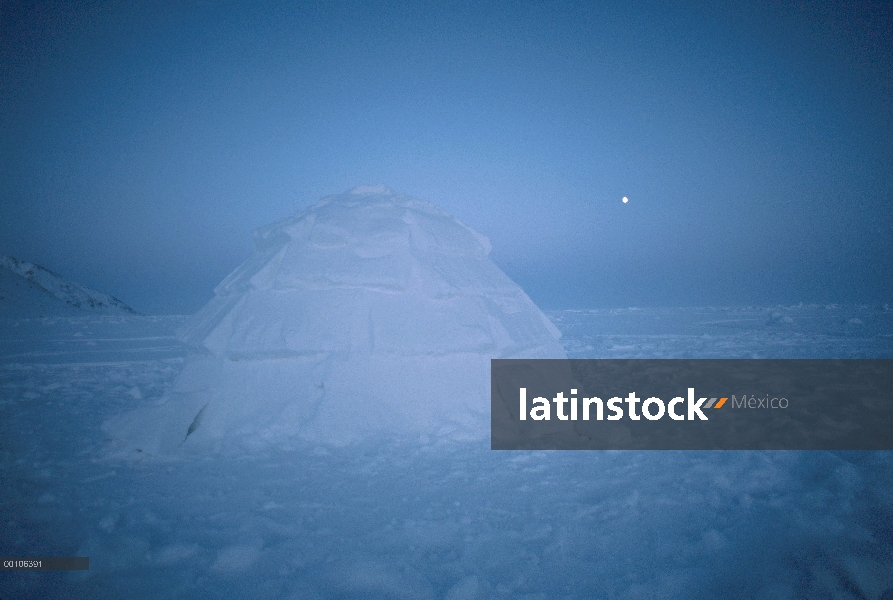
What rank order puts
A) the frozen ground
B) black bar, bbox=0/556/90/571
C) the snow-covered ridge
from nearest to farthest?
the frozen ground
black bar, bbox=0/556/90/571
the snow-covered ridge

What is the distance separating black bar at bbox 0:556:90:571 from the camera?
2.57 m

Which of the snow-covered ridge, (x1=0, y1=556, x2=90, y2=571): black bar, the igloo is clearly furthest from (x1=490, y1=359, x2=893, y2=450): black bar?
the snow-covered ridge

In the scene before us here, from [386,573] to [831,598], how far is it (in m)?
2.69

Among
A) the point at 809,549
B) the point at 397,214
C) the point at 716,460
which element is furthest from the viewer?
the point at 397,214

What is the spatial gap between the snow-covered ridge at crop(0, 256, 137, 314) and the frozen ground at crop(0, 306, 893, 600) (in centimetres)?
5859

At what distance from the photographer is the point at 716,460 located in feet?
14.3

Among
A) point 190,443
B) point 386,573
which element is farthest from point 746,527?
point 190,443

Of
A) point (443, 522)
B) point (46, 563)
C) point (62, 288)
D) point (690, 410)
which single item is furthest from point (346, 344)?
point (62, 288)

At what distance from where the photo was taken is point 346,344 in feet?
17.6

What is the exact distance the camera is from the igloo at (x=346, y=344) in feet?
16.3

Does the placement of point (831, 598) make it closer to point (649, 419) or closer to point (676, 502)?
point (676, 502)

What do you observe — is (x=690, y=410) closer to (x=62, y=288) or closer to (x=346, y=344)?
(x=346, y=344)

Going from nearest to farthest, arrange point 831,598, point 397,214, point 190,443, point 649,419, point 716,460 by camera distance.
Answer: point 831,598, point 716,460, point 190,443, point 649,419, point 397,214

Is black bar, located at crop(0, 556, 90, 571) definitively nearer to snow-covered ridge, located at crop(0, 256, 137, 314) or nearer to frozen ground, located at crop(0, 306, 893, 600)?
frozen ground, located at crop(0, 306, 893, 600)
